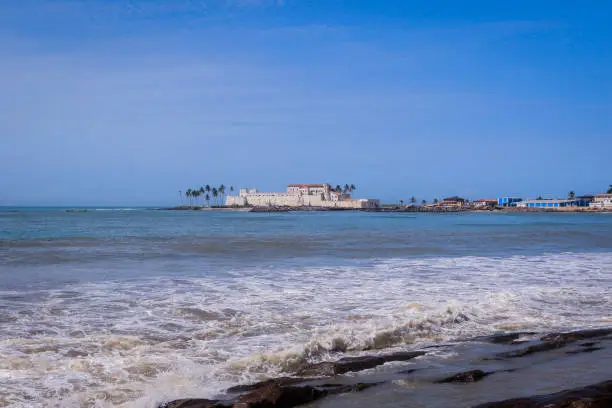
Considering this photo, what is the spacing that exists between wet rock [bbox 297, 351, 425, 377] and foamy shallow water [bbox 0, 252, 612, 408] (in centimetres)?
44

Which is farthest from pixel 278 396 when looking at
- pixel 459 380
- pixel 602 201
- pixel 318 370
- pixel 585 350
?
pixel 602 201

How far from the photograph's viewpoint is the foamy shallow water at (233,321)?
226 inches

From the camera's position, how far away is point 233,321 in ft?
29.3

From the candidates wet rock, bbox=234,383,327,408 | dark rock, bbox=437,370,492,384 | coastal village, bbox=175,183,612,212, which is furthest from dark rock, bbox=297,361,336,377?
coastal village, bbox=175,183,612,212

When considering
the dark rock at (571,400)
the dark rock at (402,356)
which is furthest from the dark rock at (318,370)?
the dark rock at (571,400)

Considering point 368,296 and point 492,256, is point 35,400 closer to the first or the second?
point 368,296

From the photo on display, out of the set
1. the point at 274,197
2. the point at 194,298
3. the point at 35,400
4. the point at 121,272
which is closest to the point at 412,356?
the point at 35,400

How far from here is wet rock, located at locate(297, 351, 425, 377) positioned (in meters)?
5.81

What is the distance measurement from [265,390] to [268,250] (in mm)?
19657

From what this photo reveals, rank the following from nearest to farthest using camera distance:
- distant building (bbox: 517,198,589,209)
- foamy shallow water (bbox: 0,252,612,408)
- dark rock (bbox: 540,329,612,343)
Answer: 1. foamy shallow water (bbox: 0,252,612,408)
2. dark rock (bbox: 540,329,612,343)
3. distant building (bbox: 517,198,589,209)

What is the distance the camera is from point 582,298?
11.1 meters

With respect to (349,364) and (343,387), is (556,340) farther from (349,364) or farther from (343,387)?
(343,387)

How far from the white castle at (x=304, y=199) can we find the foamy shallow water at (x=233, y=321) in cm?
15490

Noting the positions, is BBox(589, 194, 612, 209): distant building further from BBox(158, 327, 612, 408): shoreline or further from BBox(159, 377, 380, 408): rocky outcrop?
BBox(159, 377, 380, 408): rocky outcrop
